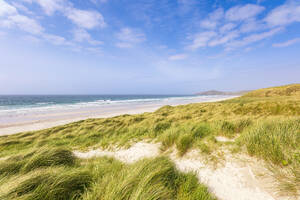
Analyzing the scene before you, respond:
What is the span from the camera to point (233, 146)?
343cm

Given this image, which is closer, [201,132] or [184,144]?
[184,144]

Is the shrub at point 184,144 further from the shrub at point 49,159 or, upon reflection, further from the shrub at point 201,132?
the shrub at point 49,159

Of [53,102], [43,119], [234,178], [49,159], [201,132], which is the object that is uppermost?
[201,132]

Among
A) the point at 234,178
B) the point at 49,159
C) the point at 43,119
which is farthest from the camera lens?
the point at 43,119

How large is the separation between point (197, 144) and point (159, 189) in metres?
2.41

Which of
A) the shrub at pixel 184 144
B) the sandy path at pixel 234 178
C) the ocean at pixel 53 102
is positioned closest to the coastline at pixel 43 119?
the ocean at pixel 53 102

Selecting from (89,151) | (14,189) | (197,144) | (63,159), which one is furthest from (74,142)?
(197,144)

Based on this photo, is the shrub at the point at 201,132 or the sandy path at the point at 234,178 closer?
the sandy path at the point at 234,178

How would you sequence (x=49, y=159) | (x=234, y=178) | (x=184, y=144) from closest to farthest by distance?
1. (x=234, y=178)
2. (x=49, y=159)
3. (x=184, y=144)

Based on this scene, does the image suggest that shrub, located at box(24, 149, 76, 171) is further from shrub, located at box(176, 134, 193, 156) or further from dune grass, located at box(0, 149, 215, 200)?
shrub, located at box(176, 134, 193, 156)

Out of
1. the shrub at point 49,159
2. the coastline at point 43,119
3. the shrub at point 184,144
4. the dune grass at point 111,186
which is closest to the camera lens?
the dune grass at point 111,186

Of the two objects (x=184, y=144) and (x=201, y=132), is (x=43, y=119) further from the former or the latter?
(x=201, y=132)

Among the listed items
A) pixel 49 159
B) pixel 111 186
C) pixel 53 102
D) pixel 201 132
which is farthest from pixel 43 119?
pixel 53 102

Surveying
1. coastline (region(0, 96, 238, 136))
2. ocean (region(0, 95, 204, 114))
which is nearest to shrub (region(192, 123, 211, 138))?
coastline (region(0, 96, 238, 136))
